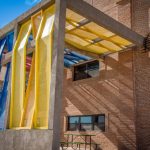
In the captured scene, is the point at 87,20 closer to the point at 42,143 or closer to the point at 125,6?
the point at 125,6

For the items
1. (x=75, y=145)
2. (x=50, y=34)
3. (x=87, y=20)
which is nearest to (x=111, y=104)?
(x=75, y=145)

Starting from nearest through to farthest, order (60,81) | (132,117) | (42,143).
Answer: (42,143)
(60,81)
(132,117)

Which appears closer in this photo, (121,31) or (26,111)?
(26,111)

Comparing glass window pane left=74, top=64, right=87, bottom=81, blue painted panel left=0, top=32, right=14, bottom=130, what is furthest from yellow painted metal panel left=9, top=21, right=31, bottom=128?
glass window pane left=74, top=64, right=87, bottom=81

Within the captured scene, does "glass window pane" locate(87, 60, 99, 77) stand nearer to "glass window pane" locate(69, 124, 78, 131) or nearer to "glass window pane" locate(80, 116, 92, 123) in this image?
"glass window pane" locate(80, 116, 92, 123)

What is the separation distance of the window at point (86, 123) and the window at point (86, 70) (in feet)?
8.66

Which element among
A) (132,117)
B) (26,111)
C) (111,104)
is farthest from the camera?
(111,104)

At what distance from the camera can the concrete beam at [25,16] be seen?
11055 millimetres

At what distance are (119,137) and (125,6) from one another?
23.8ft

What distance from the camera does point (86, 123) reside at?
15680 mm

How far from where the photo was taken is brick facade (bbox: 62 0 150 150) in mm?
12875

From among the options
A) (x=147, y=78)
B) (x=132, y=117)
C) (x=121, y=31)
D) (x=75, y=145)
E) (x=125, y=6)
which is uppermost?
(x=125, y=6)

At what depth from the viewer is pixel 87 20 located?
11.8 metres

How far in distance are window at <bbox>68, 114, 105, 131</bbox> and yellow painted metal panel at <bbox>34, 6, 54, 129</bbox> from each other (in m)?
5.97
